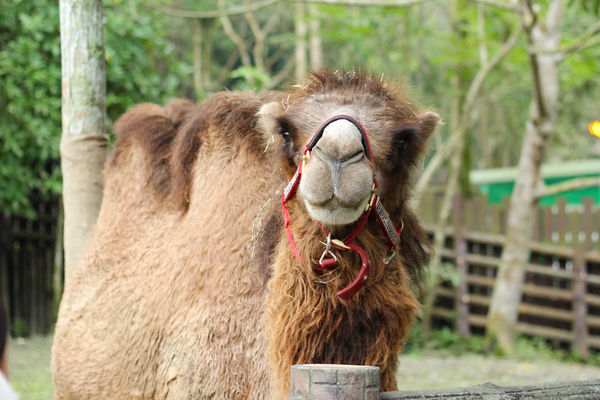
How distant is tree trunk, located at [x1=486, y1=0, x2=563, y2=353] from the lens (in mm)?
Answer: 9656

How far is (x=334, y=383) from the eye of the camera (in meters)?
2.31

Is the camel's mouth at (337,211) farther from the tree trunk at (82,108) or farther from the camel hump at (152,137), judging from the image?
the tree trunk at (82,108)

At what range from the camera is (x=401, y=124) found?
321cm

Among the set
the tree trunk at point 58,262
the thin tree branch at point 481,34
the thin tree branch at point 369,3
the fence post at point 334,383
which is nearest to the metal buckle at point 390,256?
the fence post at point 334,383

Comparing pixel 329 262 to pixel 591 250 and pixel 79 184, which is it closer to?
pixel 79 184

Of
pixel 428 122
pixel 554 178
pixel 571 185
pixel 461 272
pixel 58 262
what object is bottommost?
pixel 461 272

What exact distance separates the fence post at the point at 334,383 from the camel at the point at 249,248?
29.6 inches

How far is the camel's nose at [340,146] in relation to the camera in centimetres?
287

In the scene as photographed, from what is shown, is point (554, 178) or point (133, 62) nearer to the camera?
point (133, 62)

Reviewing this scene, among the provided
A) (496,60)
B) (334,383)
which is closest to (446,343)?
(496,60)

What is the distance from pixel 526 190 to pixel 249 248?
7255 millimetres

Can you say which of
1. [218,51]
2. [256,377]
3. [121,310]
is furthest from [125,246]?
[218,51]

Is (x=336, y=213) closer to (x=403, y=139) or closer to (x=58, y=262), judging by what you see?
(x=403, y=139)

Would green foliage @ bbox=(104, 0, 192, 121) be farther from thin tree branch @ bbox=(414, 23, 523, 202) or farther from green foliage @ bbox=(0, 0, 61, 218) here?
thin tree branch @ bbox=(414, 23, 523, 202)
